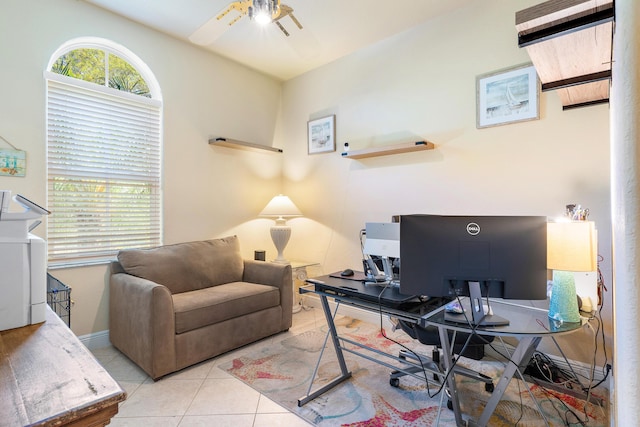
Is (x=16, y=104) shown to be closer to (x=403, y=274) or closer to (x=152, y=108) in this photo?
(x=152, y=108)

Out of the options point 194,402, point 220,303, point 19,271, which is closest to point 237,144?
point 220,303

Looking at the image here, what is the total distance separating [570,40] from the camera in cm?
142

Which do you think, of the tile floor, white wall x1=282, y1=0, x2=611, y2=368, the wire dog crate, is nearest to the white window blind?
the wire dog crate

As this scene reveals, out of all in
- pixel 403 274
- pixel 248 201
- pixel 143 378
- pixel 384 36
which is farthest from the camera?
pixel 248 201

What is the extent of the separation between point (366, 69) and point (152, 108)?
2153mm

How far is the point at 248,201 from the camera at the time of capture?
12.7 feet

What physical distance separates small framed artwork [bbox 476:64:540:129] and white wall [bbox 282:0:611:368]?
0.06m

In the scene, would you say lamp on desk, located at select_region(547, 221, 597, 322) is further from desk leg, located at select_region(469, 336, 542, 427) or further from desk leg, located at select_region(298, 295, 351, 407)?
desk leg, located at select_region(298, 295, 351, 407)

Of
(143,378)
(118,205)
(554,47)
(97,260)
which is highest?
(554,47)

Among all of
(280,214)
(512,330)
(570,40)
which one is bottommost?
(512,330)

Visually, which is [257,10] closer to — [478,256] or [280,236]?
[478,256]

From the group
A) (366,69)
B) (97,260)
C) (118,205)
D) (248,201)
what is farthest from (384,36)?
(97,260)

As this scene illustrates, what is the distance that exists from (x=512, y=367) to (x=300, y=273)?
2.38 meters

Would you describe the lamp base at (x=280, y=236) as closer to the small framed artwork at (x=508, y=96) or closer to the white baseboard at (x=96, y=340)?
the white baseboard at (x=96, y=340)
